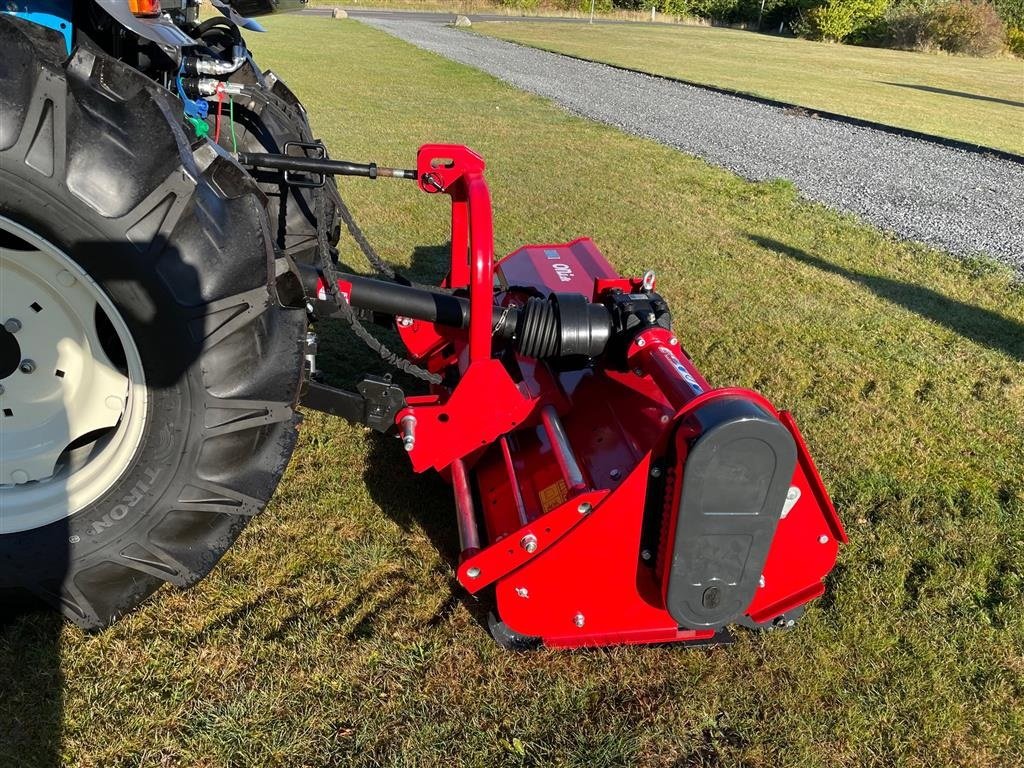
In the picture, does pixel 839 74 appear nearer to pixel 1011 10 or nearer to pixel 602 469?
pixel 602 469

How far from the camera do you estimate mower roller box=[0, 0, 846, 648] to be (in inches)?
70.7

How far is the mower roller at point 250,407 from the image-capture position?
5.89 feet

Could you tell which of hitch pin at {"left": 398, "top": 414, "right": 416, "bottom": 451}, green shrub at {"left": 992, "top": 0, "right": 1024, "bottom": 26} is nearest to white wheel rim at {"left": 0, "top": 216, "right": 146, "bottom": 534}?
hitch pin at {"left": 398, "top": 414, "right": 416, "bottom": 451}

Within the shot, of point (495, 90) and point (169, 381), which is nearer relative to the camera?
point (169, 381)

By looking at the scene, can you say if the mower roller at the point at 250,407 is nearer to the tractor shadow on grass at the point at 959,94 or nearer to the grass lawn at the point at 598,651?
the grass lawn at the point at 598,651

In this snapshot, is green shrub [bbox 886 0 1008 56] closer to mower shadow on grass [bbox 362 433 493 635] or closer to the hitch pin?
mower shadow on grass [bbox 362 433 493 635]

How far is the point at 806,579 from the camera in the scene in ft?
7.81

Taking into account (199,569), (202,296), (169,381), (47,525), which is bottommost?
(199,569)

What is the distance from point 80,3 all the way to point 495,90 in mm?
13247

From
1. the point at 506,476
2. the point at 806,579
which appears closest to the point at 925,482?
the point at 806,579

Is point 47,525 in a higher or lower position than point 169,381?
lower

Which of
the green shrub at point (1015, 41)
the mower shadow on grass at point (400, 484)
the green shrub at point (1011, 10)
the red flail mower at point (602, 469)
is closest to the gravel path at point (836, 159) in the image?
the mower shadow on grass at point (400, 484)

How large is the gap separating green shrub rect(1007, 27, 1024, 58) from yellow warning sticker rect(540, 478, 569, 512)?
1862 inches

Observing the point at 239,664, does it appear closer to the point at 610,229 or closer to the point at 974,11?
the point at 610,229
